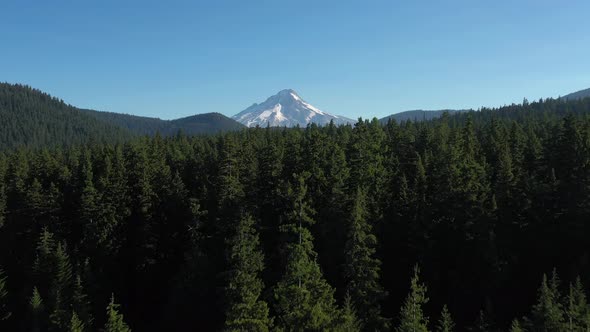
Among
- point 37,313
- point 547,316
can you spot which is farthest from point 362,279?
point 37,313

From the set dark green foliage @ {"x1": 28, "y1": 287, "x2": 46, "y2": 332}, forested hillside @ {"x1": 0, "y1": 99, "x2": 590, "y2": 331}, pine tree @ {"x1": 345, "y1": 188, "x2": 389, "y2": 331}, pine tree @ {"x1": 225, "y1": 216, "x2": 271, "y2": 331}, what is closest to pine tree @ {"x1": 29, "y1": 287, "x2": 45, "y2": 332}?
dark green foliage @ {"x1": 28, "y1": 287, "x2": 46, "y2": 332}

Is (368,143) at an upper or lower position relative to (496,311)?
upper

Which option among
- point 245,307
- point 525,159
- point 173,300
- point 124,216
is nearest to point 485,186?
point 525,159

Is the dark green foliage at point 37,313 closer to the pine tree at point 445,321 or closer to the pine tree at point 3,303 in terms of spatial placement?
the pine tree at point 3,303

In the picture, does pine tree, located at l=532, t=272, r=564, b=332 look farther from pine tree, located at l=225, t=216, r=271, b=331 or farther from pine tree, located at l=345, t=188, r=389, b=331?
pine tree, located at l=225, t=216, r=271, b=331

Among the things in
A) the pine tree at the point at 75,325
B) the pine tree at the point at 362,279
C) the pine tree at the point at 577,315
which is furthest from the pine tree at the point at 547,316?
the pine tree at the point at 75,325

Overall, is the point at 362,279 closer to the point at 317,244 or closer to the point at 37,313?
the point at 317,244

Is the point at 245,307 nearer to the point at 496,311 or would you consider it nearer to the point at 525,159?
the point at 496,311
